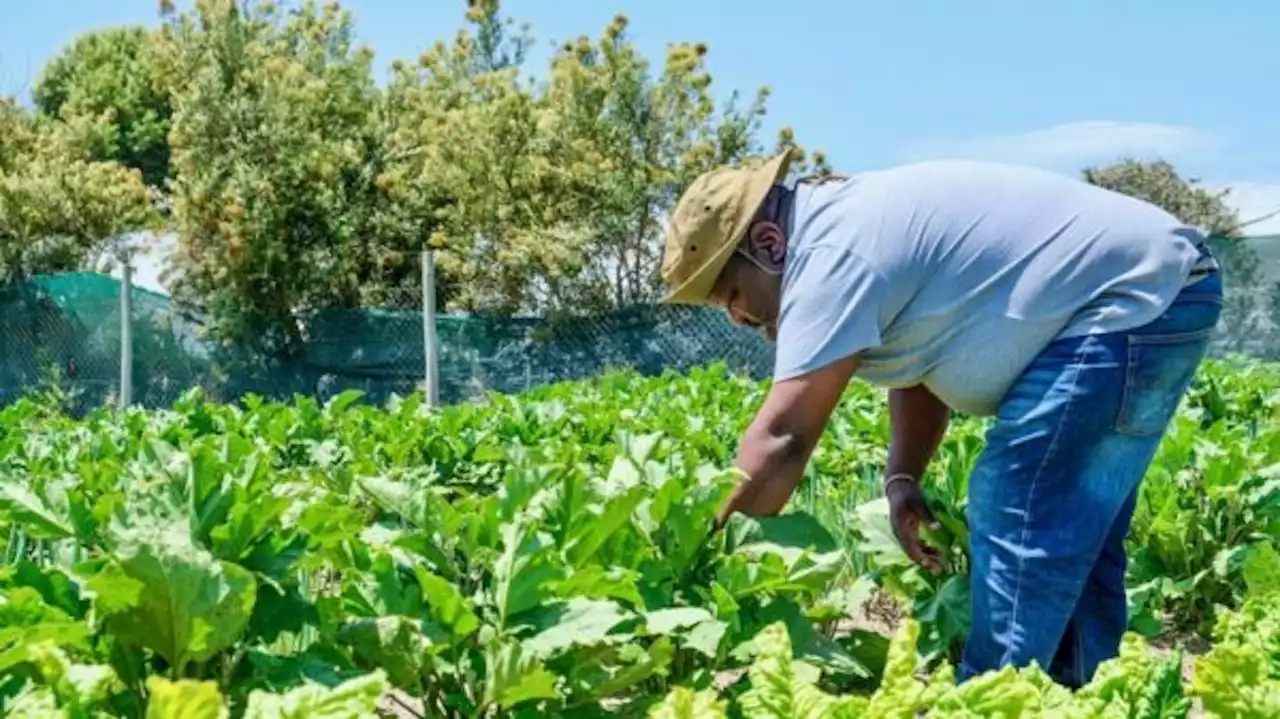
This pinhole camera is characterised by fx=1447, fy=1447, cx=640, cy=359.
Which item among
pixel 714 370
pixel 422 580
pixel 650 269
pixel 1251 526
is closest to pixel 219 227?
pixel 650 269

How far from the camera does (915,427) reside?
3.39 m

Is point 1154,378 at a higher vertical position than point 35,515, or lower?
higher

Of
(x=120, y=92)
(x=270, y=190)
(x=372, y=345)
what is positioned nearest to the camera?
(x=372, y=345)

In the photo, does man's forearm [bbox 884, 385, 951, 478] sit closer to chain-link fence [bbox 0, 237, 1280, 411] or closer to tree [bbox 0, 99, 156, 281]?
chain-link fence [bbox 0, 237, 1280, 411]

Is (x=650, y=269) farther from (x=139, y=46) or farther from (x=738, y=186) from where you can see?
(x=139, y=46)

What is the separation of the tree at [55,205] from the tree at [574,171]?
644 cm

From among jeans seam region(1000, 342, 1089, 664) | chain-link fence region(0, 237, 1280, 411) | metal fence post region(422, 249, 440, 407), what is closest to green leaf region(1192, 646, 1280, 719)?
jeans seam region(1000, 342, 1089, 664)

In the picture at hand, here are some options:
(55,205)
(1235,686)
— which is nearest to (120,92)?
(55,205)

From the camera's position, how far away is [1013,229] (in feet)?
9.38

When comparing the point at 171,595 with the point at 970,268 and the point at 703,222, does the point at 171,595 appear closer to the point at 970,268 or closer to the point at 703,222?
the point at 703,222

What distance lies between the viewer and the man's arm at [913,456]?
339 centimetres

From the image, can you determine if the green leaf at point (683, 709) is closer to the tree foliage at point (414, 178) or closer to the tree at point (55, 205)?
the tree foliage at point (414, 178)

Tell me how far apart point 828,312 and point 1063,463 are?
55 centimetres

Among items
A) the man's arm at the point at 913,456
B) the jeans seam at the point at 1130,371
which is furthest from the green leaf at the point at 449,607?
the man's arm at the point at 913,456
